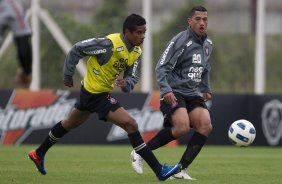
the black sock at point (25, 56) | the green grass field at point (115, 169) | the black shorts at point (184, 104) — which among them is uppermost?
the black sock at point (25, 56)

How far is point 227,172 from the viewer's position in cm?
1263

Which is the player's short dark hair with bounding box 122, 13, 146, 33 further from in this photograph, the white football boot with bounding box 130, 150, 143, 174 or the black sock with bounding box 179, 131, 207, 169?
the white football boot with bounding box 130, 150, 143, 174

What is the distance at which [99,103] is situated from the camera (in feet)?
37.2

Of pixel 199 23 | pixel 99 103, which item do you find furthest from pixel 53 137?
pixel 199 23

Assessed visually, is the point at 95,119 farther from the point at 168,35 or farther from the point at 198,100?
the point at 168,35

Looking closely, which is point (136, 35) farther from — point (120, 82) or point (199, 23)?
point (199, 23)

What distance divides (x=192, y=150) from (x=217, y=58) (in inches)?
871

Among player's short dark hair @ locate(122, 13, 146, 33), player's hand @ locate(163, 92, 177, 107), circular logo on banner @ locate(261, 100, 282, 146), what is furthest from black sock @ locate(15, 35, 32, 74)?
circular logo on banner @ locate(261, 100, 282, 146)

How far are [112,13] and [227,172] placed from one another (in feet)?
89.8

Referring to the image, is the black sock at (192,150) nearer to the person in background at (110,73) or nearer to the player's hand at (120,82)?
the person in background at (110,73)

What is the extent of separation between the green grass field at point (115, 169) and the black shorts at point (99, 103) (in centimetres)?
86

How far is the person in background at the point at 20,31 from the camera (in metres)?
8.91

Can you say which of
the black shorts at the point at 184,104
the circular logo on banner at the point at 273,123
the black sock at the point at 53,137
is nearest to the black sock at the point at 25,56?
the black sock at the point at 53,137

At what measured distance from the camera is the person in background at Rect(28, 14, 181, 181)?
11.1 m
